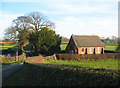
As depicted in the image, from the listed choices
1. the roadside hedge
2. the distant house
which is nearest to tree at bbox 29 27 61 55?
the distant house

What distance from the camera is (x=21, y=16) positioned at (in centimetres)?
4472

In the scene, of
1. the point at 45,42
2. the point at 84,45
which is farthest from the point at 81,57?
the point at 45,42

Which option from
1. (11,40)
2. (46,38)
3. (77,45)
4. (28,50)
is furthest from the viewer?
(28,50)

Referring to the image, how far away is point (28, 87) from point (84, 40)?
2921 centimetres

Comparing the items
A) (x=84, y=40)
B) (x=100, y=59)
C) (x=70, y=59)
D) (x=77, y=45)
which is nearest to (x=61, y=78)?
(x=70, y=59)

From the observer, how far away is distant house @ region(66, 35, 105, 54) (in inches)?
1422

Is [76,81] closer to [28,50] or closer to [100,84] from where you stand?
[100,84]

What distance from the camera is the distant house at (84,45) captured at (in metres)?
36.1

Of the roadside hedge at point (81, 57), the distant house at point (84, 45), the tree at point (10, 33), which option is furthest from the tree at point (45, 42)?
the tree at point (10, 33)

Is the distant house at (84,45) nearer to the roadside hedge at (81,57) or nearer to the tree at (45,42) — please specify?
the tree at (45,42)

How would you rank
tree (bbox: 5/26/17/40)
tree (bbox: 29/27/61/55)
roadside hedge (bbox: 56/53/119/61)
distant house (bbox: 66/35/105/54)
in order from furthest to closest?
tree (bbox: 5/26/17/40) → distant house (bbox: 66/35/105/54) → tree (bbox: 29/27/61/55) → roadside hedge (bbox: 56/53/119/61)

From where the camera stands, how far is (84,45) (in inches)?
1433

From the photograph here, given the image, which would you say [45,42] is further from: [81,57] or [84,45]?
[84,45]

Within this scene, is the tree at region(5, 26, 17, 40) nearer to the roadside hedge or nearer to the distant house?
the distant house
